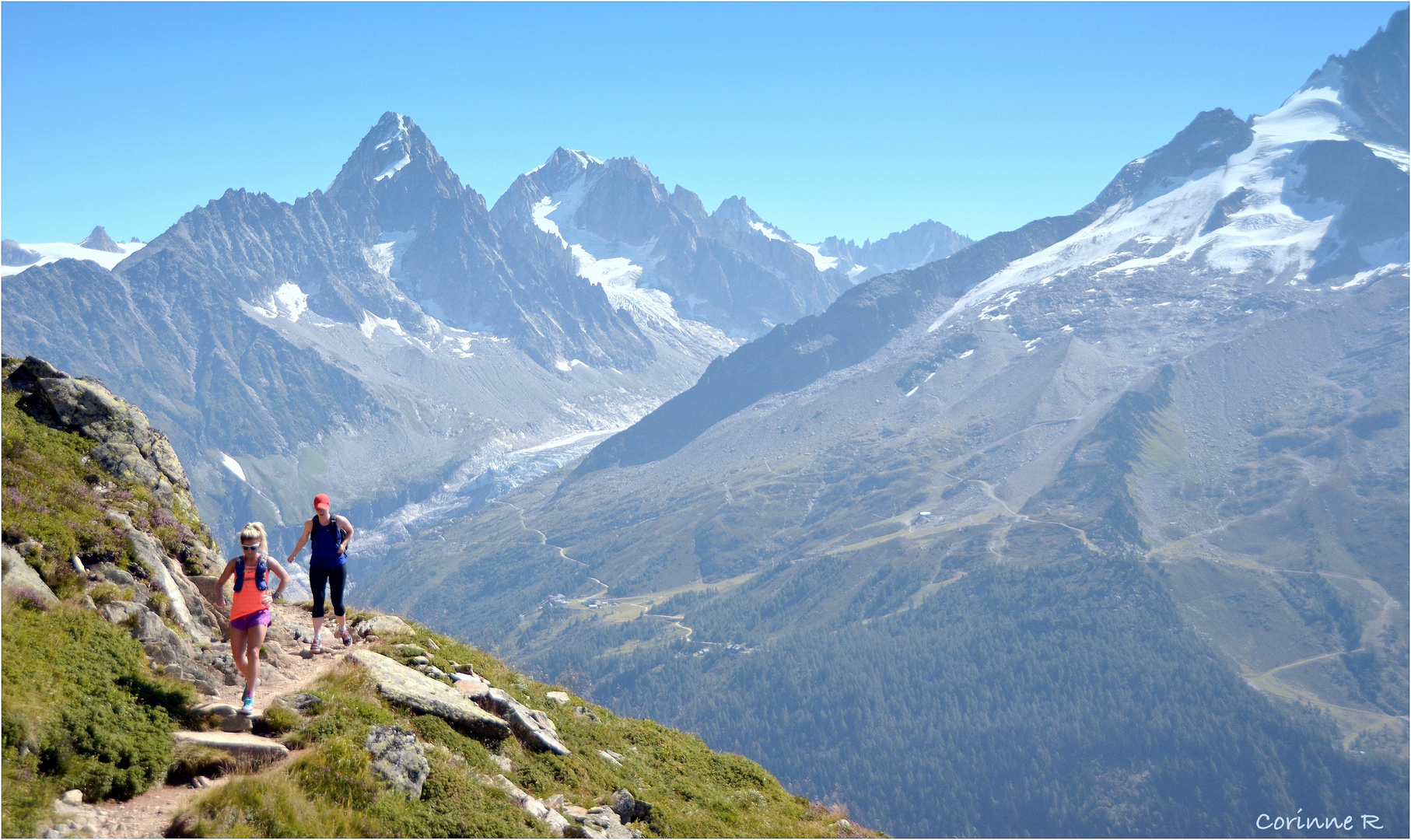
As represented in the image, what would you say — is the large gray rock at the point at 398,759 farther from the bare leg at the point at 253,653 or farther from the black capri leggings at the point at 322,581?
the black capri leggings at the point at 322,581

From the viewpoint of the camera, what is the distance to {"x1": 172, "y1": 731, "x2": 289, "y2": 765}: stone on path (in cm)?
1595

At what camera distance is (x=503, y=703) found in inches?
867

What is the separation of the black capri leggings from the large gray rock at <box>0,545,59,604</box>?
5.35 m

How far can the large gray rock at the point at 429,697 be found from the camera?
65.1ft

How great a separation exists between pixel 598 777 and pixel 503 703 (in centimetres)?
301

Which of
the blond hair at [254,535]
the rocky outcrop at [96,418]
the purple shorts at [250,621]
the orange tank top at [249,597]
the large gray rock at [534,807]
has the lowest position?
the large gray rock at [534,807]

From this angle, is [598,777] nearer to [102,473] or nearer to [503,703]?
[503,703]

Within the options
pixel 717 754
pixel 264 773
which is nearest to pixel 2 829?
pixel 264 773

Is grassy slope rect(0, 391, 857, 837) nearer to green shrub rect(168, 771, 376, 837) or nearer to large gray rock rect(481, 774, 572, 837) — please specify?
green shrub rect(168, 771, 376, 837)

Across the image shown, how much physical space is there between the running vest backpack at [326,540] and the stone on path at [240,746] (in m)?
6.31

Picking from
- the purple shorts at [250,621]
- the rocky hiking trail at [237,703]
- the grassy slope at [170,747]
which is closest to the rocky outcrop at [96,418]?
the grassy slope at [170,747]

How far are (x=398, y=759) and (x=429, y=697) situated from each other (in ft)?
11.1

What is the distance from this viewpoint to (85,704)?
15.3 meters

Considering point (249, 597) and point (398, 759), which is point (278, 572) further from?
point (398, 759)
